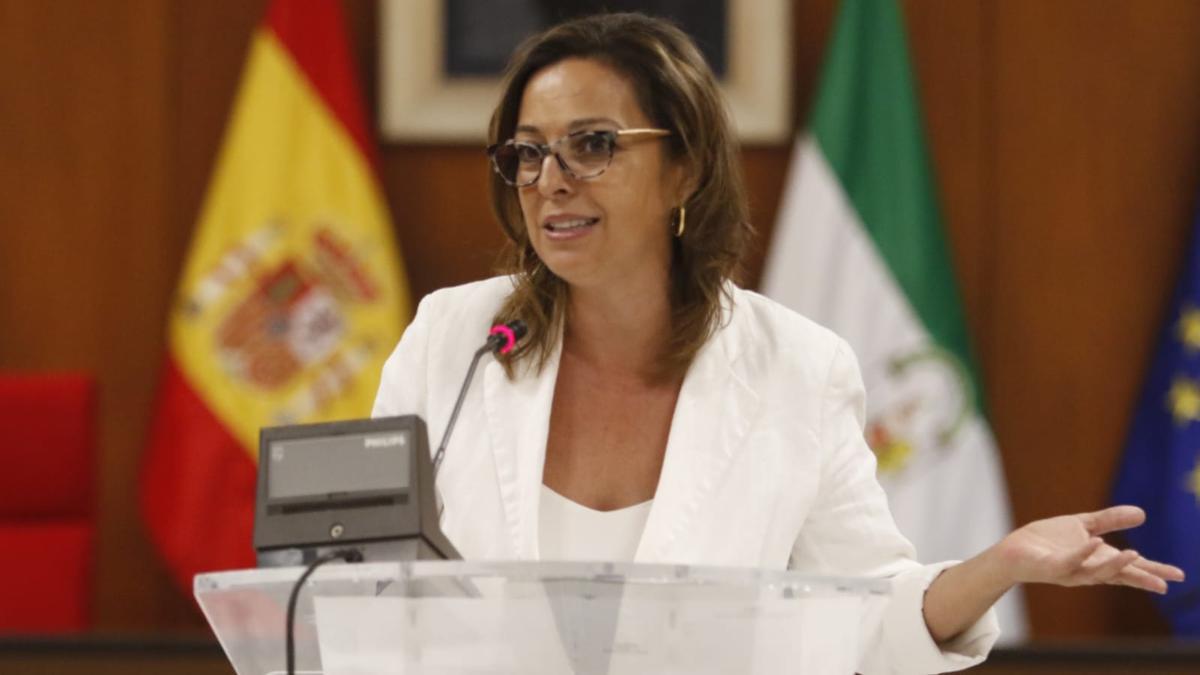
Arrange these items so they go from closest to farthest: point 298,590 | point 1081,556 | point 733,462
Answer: point 298,590 < point 1081,556 < point 733,462

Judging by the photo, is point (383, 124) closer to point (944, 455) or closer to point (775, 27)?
point (775, 27)

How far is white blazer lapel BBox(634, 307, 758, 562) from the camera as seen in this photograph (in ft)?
7.13

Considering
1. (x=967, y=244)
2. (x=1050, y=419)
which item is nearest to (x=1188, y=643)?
(x=1050, y=419)

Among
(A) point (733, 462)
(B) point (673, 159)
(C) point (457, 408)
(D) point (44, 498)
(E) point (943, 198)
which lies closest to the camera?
(C) point (457, 408)

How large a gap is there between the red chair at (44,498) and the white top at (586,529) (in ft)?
6.90

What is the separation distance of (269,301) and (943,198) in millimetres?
1820

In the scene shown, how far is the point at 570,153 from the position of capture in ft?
7.57

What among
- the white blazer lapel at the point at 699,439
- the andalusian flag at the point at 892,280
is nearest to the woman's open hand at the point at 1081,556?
the white blazer lapel at the point at 699,439

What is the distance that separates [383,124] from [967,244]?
Answer: 1.61 meters

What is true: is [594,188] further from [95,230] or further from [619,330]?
[95,230]

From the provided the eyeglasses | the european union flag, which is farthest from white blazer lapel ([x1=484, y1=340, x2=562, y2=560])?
the european union flag

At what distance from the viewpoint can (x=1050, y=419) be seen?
4.68m

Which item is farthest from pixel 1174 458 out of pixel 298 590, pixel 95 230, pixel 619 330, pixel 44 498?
pixel 298 590

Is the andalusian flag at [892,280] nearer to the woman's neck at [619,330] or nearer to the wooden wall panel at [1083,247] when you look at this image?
the wooden wall panel at [1083,247]
